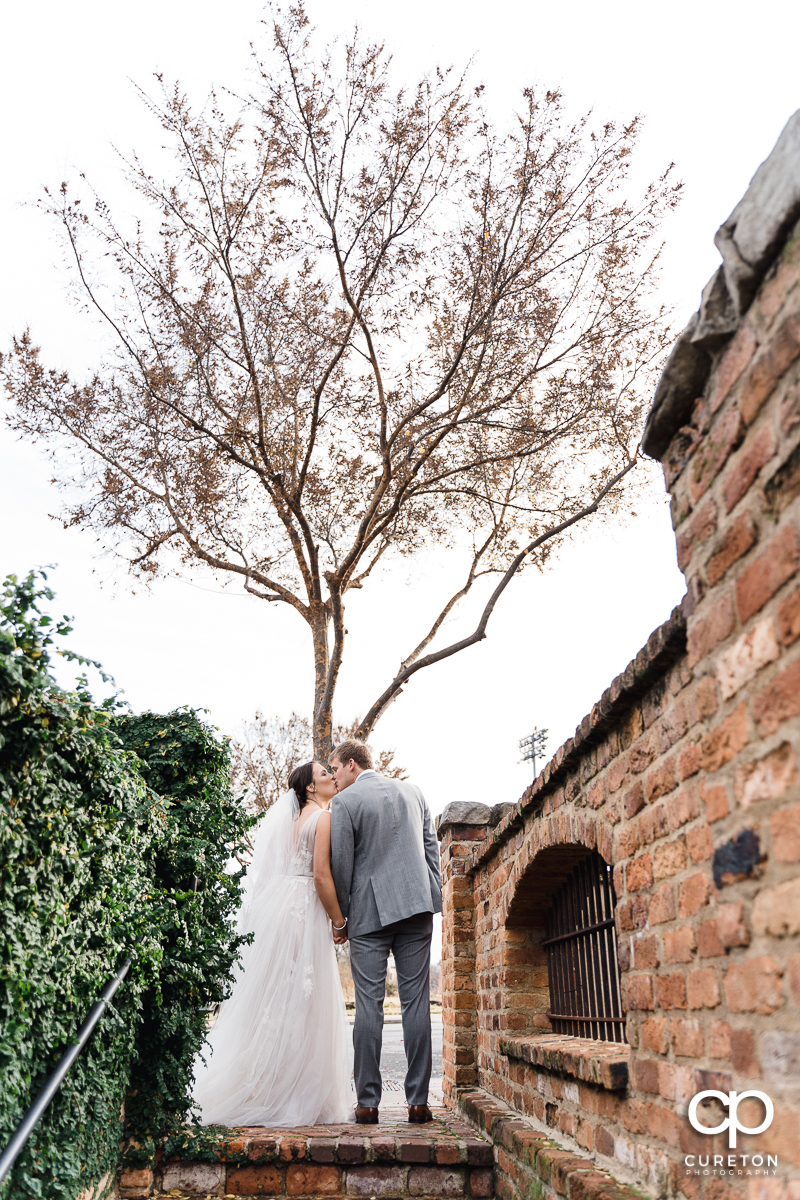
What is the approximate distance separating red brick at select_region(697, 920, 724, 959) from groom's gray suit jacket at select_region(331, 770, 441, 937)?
2942 millimetres

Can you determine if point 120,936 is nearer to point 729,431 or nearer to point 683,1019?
point 683,1019

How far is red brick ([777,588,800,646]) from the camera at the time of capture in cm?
140

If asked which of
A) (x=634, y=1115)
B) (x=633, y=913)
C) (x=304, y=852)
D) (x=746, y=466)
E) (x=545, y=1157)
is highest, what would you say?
(x=746, y=466)

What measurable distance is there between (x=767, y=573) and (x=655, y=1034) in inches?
57.3

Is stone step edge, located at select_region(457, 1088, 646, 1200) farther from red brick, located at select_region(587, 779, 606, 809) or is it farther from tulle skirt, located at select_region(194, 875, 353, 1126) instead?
red brick, located at select_region(587, 779, 606, 809)

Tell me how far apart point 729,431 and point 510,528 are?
32.2 ft

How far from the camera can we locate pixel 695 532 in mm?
1902

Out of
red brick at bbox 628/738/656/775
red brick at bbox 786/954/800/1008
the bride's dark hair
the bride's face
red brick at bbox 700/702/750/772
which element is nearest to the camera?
red brick at bbox 786/954/800/1008

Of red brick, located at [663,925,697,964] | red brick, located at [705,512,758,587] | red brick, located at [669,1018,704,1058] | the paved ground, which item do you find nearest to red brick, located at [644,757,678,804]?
red brick, located at [663,925,697,964]

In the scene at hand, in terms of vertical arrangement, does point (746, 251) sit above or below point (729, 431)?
above

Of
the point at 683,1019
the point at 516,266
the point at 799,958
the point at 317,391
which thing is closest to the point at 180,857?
the point at 683,1019

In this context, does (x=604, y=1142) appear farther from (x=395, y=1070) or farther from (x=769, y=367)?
(x=395, y=1070)

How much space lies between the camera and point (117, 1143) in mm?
3412

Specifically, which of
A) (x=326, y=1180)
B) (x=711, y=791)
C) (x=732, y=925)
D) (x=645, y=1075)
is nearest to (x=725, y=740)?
(x=711, y=791)
